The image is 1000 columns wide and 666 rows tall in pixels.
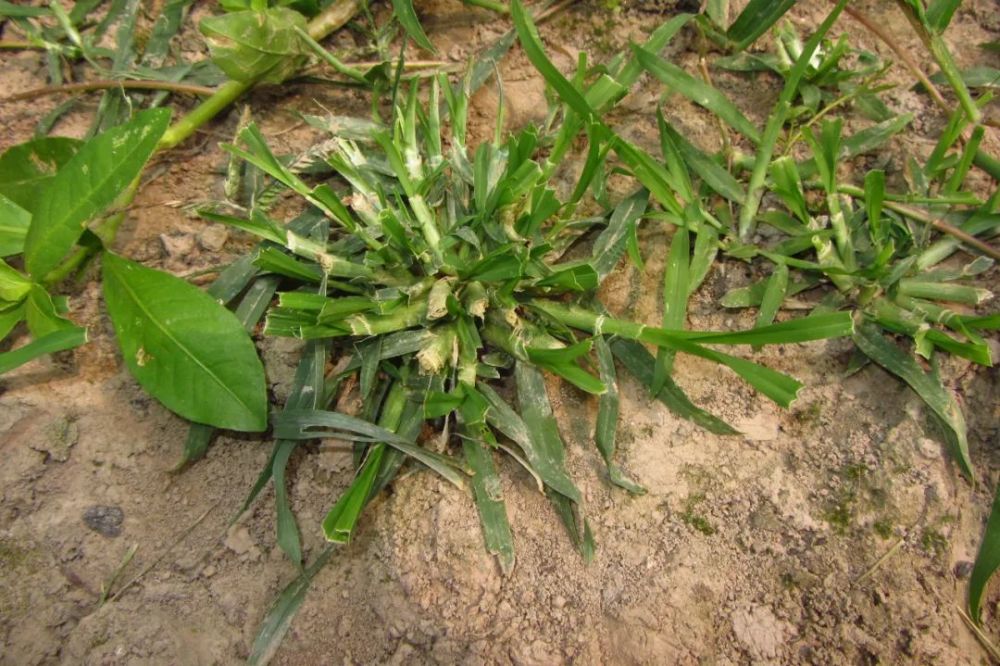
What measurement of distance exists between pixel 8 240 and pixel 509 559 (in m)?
1.33

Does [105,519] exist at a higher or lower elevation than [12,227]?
lower

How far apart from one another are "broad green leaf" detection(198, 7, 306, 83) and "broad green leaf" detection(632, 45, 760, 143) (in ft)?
2.79

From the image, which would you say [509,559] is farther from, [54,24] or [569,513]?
[54,24]

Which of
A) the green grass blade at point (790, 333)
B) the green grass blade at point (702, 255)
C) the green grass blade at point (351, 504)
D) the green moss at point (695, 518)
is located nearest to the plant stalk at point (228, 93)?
the green grass blade at point (351, 504)

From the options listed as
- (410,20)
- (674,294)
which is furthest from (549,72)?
(674,294)

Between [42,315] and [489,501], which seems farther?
[42,315]

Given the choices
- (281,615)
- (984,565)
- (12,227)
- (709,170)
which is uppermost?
(709,170)

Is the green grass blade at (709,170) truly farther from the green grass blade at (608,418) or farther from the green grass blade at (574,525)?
the green grass blade at (574,525)

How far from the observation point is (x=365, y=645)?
1.30m

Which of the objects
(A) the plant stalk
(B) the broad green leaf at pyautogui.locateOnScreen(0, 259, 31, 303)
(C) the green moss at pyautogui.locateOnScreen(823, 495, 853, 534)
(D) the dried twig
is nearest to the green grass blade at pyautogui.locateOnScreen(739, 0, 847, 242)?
(C) the green moss at pyautogui.locateOnScreen(823, 495, 853, 534)

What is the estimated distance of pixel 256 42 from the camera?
1638 millimetres

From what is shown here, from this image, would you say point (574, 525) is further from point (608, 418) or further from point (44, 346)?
point (44, 346)

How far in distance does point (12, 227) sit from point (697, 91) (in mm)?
1631

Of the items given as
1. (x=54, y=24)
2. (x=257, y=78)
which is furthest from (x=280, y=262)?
(x=54, y=24)
